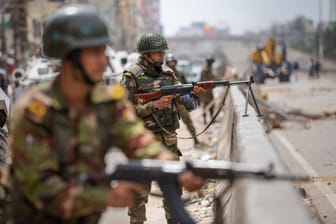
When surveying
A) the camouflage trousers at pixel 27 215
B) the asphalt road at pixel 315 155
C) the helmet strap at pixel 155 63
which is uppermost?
the helmet strap at pixel 155 63

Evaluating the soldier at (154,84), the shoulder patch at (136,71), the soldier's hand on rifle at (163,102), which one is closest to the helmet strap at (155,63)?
the soldier at (154,84)

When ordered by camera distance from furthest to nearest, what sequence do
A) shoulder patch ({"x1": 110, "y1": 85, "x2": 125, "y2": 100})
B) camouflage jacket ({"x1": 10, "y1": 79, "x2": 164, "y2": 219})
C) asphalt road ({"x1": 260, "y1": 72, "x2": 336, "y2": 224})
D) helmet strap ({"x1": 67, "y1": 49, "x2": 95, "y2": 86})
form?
asphalt road ({"x1": 260, "y1": 72, "x2": 336, "y2": 224})
shoulder patch ({"x1": 110, "y1": 85, "x2": 125, "y2": 100})
helmet strap ({"x1": 67, "y1": 49, "x2": 95, "y2": 86})
camouflage jacket ({"x1": 10, "y1": 79, "x2": 164, "y2": 219})

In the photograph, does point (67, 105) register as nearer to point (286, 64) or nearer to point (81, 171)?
point (81, 171)

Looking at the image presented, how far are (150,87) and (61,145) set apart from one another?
3.06 meters

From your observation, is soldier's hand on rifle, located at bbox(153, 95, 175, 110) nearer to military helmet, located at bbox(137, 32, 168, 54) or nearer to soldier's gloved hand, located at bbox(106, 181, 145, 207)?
military helmet, located at bbox(137, 32, 168, 54)

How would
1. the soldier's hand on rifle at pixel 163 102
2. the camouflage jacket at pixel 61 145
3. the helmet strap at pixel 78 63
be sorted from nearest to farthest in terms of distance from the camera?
the camouflage jacket at pixel 61 145
the helmet strap at pixel 78 63
the soldier's hand on rifle at pixel 163 102

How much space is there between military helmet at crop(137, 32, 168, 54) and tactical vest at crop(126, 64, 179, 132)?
18cm

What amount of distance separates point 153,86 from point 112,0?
74.7 meters

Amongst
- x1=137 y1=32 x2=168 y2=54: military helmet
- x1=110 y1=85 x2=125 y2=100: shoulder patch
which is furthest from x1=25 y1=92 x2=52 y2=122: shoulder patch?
x1=137 y1=32 x2=168 y2=54: military helmet

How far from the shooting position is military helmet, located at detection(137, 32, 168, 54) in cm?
597

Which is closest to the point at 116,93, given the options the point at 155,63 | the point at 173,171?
the point at 173,171

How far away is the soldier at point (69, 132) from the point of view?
293 centimetres

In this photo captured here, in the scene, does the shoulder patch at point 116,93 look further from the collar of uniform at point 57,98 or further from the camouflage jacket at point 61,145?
the collar of uniform at point 57,98

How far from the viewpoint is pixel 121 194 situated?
3.01m
